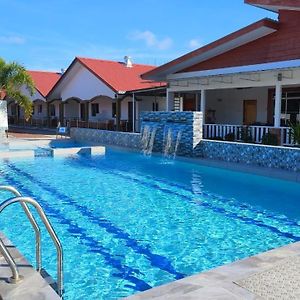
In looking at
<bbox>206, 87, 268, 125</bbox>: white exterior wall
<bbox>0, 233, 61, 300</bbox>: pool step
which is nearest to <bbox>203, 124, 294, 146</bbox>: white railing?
<bbox>206, 87, 268, 125</bbox>: white exterior wall

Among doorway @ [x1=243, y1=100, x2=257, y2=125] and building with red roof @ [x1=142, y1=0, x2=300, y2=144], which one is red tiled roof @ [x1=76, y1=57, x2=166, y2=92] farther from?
doorway @ [x1=243, y1=100, x2=257, y2=125]

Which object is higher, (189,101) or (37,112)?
(189,101)

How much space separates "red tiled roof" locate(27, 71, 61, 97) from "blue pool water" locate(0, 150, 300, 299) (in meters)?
22.8

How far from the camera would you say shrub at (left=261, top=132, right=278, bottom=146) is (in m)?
14.9

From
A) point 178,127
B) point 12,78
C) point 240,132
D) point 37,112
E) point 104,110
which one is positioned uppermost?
point 12,78

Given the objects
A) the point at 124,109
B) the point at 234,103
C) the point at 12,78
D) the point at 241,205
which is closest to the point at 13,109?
the point at 12,78

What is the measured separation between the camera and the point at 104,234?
7.19 meters

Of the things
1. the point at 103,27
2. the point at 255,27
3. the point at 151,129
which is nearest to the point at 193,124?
the point at 151,129

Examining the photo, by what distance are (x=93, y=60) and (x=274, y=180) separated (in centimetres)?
2003

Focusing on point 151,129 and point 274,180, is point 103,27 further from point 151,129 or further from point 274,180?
point 274,180

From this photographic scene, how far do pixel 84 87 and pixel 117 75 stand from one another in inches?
126

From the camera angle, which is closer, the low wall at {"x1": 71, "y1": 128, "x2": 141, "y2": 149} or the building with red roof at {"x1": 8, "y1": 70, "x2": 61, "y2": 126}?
the low wall at {"x1": 71, "y1": 128, "x2": 141, "y2": 149}

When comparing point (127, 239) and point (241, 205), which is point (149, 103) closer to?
point (241, 205)

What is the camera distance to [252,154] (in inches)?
532
